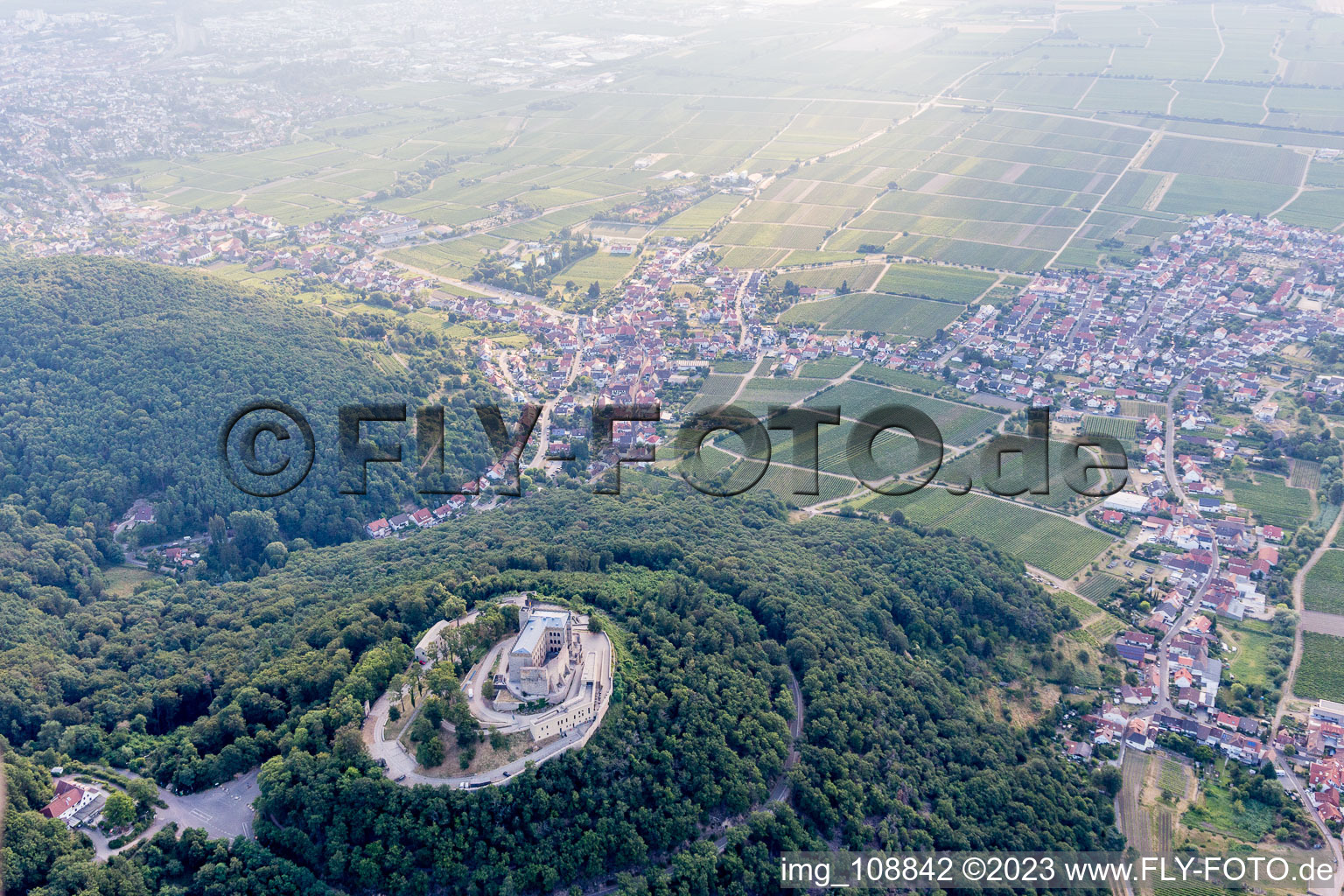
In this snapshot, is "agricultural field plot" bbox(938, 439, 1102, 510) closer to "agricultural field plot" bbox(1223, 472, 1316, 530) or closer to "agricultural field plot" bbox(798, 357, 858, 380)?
"agricultural field plot" bbox(1223, 472, 1316, 530)

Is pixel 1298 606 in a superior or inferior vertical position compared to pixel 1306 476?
inferior

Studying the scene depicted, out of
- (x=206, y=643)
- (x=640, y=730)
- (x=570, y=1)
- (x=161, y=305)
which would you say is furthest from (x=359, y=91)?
(x=640, y=730)

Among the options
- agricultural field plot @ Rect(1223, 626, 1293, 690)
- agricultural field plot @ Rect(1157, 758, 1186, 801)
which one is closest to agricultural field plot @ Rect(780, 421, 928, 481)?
agricultural field plot @ Rect(1223, 626, 1293, 690)

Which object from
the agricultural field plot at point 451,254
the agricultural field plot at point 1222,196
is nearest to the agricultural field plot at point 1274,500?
the agricultural field plot at point 1222,196

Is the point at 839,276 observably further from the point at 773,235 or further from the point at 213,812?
the point at 213,812

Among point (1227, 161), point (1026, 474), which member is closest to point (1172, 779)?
point (1026, 474)

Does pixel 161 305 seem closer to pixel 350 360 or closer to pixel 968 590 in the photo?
pixel 350 360

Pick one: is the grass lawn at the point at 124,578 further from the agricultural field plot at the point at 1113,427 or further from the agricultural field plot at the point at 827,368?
the agricultural field plot at the point at 1113,427
